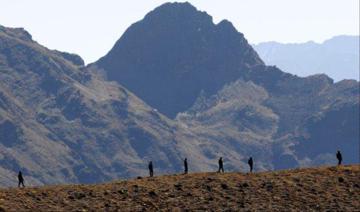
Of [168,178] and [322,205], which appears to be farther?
[168,178]

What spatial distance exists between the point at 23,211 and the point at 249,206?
883 inches

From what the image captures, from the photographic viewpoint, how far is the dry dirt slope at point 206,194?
258 feet

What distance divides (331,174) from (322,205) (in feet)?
36.7

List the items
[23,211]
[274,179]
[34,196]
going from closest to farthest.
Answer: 1. [23,211]
2. [34,196]
3. [274,179]

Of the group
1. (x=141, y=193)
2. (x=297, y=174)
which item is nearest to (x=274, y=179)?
(x=297, y=174)

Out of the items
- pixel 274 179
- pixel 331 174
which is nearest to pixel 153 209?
pixel 274 179

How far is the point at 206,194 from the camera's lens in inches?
3263

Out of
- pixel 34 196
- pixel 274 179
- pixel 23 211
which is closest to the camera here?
pixel 23 211

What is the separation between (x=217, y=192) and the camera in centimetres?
8344

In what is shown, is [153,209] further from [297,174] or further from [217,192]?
[297,174]

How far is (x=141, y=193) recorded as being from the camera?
8256 centimetres

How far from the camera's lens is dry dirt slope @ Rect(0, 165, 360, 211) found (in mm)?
78625

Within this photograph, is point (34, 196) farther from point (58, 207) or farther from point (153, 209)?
point (153, 209)

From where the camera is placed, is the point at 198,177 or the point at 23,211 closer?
the point at 23,211
